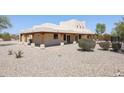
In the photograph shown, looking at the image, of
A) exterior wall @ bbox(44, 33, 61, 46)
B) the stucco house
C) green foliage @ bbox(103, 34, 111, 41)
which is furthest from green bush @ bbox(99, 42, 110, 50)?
exterior wall @ bbox(44, 33, 61, 46)

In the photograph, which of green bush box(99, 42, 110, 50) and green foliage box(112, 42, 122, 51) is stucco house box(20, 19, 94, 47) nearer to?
green bush box(99, 42, 110, 50)

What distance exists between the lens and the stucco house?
10482 millimetres

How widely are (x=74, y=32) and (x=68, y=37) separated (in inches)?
24.8

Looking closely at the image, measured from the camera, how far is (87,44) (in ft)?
39.4

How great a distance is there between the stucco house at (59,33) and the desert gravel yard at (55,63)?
0.84 m

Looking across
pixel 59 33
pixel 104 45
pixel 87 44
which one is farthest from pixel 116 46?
pixel 59 33

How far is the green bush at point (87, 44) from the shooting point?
38.2 ft

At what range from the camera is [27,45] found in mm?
10984

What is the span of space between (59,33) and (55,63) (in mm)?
3359

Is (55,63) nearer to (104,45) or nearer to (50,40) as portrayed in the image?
(104,45)

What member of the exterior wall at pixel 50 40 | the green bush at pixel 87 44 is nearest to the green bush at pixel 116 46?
the green bush at pixel 87 44

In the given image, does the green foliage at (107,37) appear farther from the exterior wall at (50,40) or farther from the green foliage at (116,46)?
the exterior wall at (50,40)
